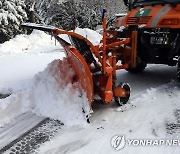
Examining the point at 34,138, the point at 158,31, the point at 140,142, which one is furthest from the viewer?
the point at 158,31

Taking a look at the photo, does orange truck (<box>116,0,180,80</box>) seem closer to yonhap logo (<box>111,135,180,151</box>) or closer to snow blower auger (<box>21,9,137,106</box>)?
snow blower auger (<box>21,9,137,106</box>)

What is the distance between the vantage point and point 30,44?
13.8 metres

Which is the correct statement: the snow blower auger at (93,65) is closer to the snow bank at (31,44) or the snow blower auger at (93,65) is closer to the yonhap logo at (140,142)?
the yonhap logo at (140,142)

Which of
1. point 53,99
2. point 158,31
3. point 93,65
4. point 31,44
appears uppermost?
point 158,31

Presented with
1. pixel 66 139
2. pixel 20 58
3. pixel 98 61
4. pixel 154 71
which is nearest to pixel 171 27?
pixel 98 61

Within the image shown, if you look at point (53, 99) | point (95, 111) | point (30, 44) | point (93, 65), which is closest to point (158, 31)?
point (93, 65)

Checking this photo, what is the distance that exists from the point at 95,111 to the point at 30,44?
9494 mm

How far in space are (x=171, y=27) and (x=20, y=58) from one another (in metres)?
5.50

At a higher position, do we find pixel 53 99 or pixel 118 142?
pixel 53 99

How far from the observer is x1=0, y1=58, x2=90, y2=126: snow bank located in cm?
453

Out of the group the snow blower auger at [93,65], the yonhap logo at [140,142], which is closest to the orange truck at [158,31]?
the snow blower auger at [93,65]

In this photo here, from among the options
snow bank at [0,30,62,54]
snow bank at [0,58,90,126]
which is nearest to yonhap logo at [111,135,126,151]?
snow bank at [0,58,90,126]

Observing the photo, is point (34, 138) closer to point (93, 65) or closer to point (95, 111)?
point (95, 111)

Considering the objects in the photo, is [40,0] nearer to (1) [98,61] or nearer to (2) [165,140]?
(1) [98,61]
